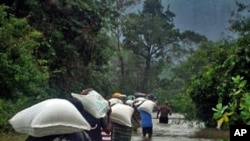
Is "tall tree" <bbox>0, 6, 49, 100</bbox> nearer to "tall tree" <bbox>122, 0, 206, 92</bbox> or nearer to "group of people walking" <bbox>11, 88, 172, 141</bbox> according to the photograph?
"group of people walking" <bbox>11, 88, 172, 141</bbox>

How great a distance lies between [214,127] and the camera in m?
22.0

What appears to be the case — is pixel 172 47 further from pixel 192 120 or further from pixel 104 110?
pixel 104 110

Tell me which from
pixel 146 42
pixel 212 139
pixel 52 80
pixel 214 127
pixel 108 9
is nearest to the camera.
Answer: pixel 212 139

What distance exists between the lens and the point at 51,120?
5207 millimetres

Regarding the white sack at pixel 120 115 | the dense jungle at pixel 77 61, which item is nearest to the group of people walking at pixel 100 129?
the white sack at pixel 120 115

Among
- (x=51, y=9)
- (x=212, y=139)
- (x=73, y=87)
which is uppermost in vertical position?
(x=51, y=9)

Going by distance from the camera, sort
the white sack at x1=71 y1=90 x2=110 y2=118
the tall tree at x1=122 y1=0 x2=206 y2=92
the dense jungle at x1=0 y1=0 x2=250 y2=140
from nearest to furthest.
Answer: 1. the white sack at x1=71 y1=90 x2=110 y2=118
2. the dense jungle at x1=0 y1=0 x2=250 y2=140
3. the tall tree at x1=122 y1=0 x2=206 y2=92

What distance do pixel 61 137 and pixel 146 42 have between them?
52367mm

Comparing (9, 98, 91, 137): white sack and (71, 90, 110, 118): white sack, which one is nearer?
(9, 98, 91, 137): white sack

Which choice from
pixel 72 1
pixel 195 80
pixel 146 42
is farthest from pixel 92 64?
pixel 146 42

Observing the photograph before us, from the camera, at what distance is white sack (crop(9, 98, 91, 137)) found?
5211 mm

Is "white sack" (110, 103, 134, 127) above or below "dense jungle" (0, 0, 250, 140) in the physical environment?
below

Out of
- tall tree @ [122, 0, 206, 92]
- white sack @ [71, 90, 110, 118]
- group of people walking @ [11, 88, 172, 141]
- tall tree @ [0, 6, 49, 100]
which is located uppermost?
tall tree @ [122, 0, 206, 92]

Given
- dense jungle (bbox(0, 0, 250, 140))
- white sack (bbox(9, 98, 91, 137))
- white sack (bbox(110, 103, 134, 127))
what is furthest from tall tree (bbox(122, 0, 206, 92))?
white sack (bbox(9, 98, 91, 137))
